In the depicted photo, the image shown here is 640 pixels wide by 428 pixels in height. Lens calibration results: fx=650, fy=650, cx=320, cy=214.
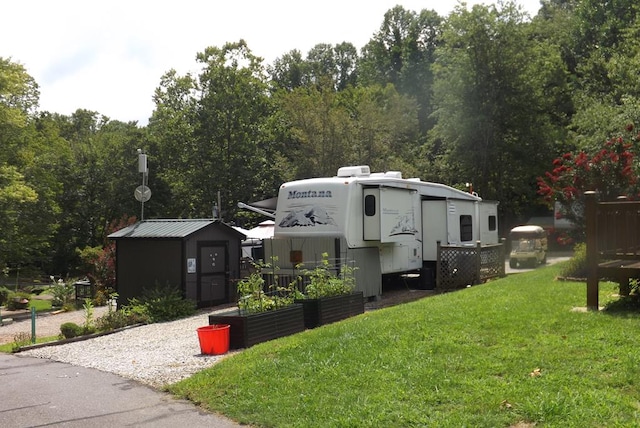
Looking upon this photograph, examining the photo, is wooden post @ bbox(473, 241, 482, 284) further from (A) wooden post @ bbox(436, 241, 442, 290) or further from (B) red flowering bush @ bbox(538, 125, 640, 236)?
(B) red flowering bush @ bbox(538, 125, 640, 236)

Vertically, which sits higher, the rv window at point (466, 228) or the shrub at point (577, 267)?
the rv window at point (466, 228)

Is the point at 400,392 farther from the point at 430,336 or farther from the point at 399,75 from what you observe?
the point at 399,75

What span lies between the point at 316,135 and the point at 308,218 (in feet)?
58.7

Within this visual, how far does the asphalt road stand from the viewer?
6.46m

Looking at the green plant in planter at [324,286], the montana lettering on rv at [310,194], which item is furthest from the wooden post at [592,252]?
the montana lettering on rv at [310,194]

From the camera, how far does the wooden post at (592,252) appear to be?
347 inches

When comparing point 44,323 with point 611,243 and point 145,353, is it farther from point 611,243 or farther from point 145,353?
point 611,243

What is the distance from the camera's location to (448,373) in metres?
6.46

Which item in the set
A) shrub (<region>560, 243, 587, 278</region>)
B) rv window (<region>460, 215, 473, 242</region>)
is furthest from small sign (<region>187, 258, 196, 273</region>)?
shrub (<region>560, 243, 587, 278</region>)

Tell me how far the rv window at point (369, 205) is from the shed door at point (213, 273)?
4159 millimetres

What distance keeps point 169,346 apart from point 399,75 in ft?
199

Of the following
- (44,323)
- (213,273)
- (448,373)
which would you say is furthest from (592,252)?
(44,323)

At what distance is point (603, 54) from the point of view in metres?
40.0

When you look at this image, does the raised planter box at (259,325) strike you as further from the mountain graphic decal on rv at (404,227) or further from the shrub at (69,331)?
the mountain graphic decal on rv at (404,227)
